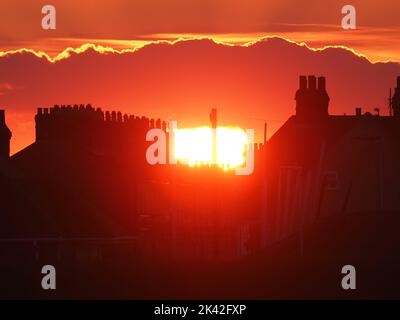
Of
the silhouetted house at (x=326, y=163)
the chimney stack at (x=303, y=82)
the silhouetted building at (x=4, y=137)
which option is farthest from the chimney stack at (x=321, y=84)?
the silhouetted building at (x=4, y=137)

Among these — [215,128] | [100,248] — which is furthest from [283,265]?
[215,128]

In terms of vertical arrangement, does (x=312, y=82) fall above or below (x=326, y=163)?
above

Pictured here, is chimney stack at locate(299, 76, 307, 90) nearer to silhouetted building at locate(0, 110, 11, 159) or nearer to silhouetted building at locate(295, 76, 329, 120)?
silhouetted building at locate(295, 76, 329, 120)

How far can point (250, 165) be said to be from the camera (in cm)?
6700

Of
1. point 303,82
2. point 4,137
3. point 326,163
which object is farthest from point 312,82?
point 4,137

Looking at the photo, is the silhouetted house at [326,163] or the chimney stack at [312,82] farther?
the chimney stack at [312,82]

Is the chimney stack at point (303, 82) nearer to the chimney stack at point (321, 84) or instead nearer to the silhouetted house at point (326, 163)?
the silhouetted house at point (326, 163)

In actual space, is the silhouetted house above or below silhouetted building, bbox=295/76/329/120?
below

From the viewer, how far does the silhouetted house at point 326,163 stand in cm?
6003

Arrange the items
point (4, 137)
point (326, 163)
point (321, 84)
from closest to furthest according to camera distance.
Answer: point (4, 137) → point (326, 163) → point (321, 84)

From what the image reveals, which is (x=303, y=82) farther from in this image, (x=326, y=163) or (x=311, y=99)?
(x=326, y=163)

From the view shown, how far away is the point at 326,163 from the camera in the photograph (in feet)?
209

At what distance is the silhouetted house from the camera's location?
60.0m

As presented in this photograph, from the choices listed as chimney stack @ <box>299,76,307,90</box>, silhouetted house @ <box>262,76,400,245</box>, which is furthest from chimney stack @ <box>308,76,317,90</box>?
chimney stack @ <box>299,76,307,90</box>
